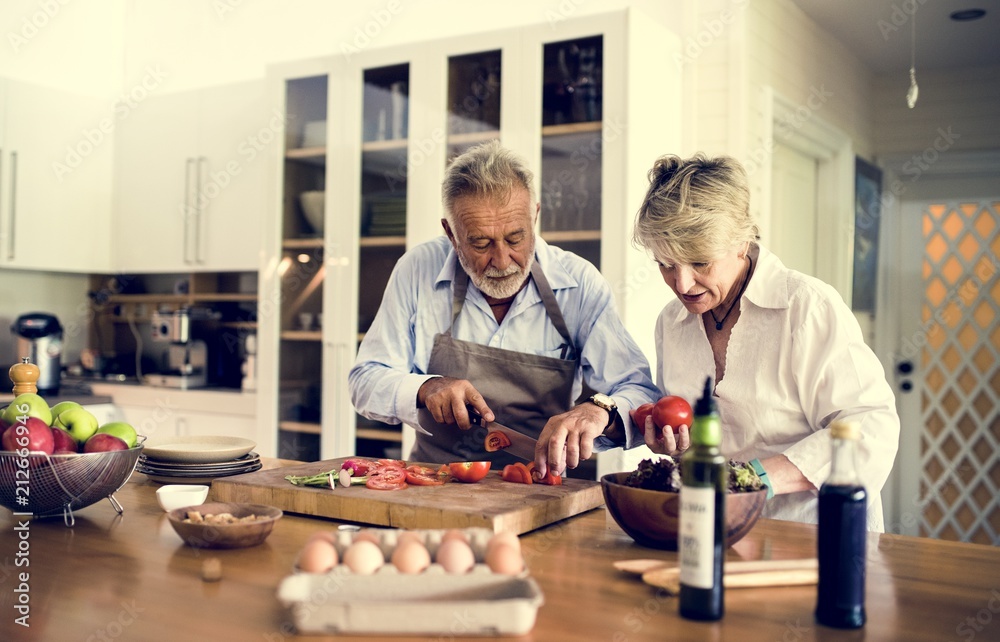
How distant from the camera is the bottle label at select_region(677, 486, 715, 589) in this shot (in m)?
1.03

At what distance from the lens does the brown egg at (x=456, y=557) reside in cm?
108

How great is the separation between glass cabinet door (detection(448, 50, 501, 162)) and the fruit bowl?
246 cm

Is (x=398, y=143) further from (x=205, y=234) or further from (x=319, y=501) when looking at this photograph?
(x=319, y=501)

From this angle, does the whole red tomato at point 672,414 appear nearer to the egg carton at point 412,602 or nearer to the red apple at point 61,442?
the egg carton at point 412,602

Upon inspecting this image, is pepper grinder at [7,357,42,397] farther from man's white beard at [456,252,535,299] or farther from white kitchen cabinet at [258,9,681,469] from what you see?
white kitchen cabinet at [258,9,681,469]

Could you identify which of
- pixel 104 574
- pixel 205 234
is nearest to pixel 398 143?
pixel 205 234

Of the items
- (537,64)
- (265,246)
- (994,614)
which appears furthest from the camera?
(265,246)

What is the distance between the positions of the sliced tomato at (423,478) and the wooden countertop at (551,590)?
198 mm

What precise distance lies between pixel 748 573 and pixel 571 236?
7.63 ft

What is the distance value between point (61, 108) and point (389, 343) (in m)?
3.21

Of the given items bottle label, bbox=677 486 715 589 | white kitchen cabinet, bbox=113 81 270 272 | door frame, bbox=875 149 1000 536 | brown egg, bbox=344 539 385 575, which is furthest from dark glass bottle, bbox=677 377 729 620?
door frame, bbox=875 149 1000 536

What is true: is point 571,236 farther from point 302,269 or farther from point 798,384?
point 798,384

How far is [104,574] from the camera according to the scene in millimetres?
1282

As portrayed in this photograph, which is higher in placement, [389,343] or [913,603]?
[389,343]
